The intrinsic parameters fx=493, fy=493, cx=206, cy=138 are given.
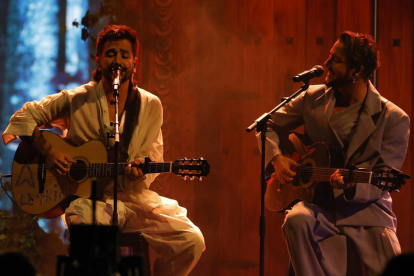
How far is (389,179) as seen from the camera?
11.8 feet

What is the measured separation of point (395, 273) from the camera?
4.66 ft

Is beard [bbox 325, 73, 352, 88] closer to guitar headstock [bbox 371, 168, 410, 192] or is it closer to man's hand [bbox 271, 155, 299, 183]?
man's hand [bbox 271, 155, 299, 183]

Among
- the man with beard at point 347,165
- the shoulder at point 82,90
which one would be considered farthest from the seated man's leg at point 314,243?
the shoulder at point 82,90

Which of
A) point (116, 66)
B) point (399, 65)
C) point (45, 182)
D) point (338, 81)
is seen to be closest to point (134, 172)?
point (45, 182)

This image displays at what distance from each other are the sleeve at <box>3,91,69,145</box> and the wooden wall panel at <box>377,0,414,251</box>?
3327 millimetres

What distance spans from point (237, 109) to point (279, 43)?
85 centimetres

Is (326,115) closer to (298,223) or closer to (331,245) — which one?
(298,223)

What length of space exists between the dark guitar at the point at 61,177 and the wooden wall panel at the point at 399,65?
2.56m

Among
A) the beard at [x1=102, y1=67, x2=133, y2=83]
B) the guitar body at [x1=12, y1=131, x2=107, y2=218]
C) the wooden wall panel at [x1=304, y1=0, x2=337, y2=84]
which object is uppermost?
Answer: the wooden wall panel at [x1=304, y1=0, x2=337, y2=84]

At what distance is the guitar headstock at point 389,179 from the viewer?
11.7ft

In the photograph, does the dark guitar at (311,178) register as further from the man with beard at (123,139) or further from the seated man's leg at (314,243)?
the man with beard at (123,139)

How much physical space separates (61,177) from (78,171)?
0.14 meters

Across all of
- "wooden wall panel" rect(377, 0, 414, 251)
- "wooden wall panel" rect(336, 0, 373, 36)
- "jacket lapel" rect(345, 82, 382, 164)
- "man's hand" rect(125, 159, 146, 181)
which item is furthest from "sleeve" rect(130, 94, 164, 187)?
"wooden wall panel" rect(377, 0, 414, 251)

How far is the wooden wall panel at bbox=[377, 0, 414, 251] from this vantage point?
5.30 m
